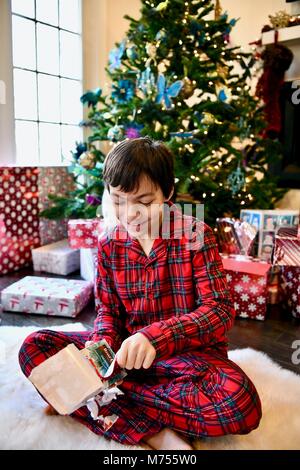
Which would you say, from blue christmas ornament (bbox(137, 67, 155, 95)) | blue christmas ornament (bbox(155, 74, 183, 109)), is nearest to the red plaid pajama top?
blue christmas ornament (bbox(155, 74, 183, 109))

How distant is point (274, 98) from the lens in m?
2.57

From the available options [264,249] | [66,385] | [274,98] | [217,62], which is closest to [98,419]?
[66,385]

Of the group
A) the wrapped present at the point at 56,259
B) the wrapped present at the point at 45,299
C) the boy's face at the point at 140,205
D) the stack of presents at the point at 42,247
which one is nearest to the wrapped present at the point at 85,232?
the stack of presents at the point at 42,247

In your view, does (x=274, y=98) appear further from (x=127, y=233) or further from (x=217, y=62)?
(x=127, y=233)

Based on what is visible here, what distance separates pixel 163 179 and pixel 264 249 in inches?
47.1

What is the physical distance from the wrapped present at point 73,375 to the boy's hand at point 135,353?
29mm

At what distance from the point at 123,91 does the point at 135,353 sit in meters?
1.72

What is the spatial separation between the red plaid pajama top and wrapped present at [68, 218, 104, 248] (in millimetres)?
900

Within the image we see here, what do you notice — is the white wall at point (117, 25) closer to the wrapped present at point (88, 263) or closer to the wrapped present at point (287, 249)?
the wrapped present at point (287, 249)

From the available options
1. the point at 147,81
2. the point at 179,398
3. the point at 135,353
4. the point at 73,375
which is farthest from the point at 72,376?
the point at 147,81

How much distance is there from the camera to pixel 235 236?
1961 millimetres

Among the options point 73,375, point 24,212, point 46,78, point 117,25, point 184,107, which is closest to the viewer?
point 73,375

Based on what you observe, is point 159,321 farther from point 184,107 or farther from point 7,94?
point 7,94

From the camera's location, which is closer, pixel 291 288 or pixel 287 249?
pixel 287 249
